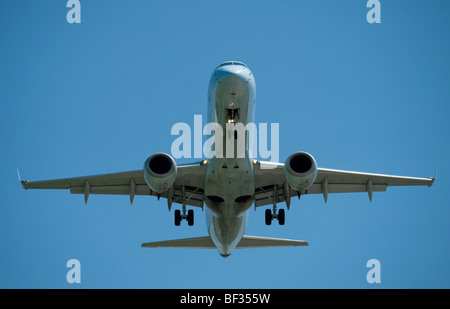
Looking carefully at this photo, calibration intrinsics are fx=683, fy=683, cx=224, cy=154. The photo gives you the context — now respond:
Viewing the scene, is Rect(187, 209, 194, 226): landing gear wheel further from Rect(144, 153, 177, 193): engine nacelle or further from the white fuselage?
Rect(144, 153, 177, 193): engine nacelle

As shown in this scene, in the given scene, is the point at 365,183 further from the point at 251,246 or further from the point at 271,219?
the point at 251,246

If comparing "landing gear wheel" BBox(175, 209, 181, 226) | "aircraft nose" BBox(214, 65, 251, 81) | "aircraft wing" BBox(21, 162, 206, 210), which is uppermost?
"aircraft nose" BBox(214, 65, 251, 81)

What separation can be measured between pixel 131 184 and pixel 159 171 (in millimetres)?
4239

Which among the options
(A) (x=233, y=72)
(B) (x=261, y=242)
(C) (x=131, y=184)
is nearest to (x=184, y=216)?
(C) (x=131, y=184)

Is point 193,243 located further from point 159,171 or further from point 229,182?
point 159,171

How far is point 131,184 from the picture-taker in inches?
1200

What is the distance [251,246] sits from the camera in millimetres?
34094

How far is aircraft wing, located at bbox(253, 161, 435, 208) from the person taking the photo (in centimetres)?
2916

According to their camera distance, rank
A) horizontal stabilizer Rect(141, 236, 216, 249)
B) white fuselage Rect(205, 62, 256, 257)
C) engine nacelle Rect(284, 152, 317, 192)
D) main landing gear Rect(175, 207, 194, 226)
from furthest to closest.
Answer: horizontal stabilizer Rect(141, 236, 216, 249) < main landing gear Rect(175, 207, 194, 226) < engine nacelle Rect(284, 152, 317, 192) < white fuselage Rect(205, 62, 256, 257)

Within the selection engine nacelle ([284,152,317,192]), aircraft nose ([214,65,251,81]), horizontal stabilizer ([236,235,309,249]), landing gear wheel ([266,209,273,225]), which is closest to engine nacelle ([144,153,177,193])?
aircraft nose ([214,65,251,81])

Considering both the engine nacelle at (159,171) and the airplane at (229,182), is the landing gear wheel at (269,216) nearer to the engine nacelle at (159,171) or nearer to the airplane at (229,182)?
the airplane at (229,182)

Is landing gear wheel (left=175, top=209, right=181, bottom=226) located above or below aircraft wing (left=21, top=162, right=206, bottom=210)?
below
